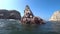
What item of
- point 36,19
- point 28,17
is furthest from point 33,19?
point 28,17

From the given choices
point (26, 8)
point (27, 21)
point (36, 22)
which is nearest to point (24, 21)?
point (27, 21)

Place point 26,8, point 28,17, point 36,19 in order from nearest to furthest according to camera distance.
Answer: point 36,19
point 28,17
point 26,8

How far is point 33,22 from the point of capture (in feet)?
301

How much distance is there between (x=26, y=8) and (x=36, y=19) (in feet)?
98.6

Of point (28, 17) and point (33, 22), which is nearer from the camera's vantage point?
point (33, 22)

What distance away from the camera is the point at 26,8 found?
118 metres

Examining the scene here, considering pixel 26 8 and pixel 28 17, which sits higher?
pixel 26 8

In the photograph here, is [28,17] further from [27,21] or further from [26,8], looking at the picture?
[26,8]

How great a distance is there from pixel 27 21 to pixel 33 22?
14.3ft

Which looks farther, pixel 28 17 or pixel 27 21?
pixel 28 17

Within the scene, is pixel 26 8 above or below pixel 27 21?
above

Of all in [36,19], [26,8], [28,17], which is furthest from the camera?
[26,8]

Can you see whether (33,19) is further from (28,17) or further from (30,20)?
(28,17)

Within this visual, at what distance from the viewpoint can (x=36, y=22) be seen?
300 ft
